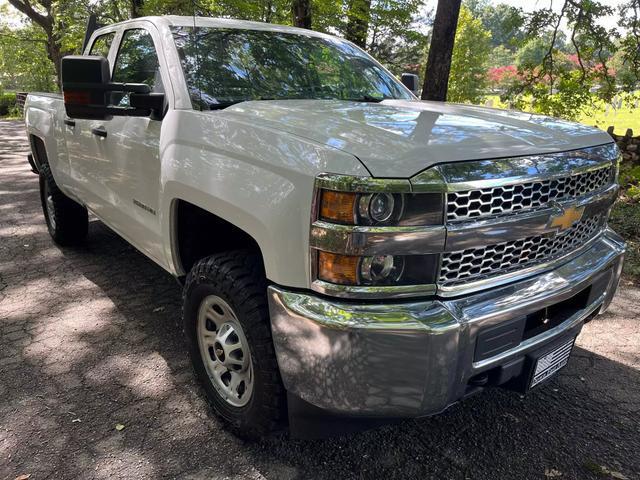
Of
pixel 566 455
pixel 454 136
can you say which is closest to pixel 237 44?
pixel 454 136

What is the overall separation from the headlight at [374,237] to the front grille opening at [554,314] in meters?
0.56

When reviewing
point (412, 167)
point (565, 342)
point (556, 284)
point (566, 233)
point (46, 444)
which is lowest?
point (46, 444)

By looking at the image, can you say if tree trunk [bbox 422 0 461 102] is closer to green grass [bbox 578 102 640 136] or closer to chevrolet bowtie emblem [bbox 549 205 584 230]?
green grass [bbox 578 102 640 136]

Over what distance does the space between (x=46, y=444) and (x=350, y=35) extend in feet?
31.6

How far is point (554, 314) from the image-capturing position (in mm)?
2186

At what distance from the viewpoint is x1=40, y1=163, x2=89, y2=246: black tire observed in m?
4.74

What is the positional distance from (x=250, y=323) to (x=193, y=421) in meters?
0.81

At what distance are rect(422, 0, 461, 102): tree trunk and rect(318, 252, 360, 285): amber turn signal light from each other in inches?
205

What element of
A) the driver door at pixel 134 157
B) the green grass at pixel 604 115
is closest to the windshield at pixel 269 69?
the driver door at pixel 134 157

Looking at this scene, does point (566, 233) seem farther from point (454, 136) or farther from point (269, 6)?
point (269, 6)

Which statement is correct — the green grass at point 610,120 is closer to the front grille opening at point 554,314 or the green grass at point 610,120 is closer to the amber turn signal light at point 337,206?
the front grille opening at point 554,314

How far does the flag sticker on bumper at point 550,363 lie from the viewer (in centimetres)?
209

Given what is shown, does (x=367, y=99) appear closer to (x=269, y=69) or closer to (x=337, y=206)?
(x=269, y=69)

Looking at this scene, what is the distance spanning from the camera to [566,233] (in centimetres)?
219
